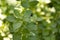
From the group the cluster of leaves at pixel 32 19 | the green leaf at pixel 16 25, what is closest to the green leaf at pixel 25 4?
the cluster of leaves at pixel 32 19

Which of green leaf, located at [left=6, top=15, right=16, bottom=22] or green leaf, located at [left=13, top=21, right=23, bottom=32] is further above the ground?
green leaf, located at [left=6, top=15, right=16, bottom=22]

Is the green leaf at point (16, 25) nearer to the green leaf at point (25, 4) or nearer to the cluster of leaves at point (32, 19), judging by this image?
the cluster of leaves at point (32, 19)

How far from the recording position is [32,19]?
1.28 meters

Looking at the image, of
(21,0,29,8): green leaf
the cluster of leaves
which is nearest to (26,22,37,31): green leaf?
the cluster of leaves

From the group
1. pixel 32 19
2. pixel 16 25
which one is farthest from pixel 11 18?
pixel 32 19

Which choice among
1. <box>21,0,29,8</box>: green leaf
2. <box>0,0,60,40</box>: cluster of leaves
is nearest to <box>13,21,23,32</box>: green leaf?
<box>0,0,60,40</box>: cluster of leaves

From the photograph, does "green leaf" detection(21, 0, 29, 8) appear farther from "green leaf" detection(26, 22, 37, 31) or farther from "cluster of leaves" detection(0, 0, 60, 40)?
"green leaf" detection(26, 22, 37, 31)

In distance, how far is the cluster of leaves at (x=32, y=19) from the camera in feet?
3.62

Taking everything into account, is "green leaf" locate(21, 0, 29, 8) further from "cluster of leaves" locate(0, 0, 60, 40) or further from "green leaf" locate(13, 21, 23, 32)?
"green leaf" locate(13, 21, 23, 32)

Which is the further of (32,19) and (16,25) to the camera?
(32,19)

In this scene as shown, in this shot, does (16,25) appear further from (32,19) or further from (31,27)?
(32,19)

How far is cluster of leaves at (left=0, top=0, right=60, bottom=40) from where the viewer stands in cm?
110

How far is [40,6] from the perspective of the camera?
1399mm

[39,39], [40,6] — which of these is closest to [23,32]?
[39,39]
